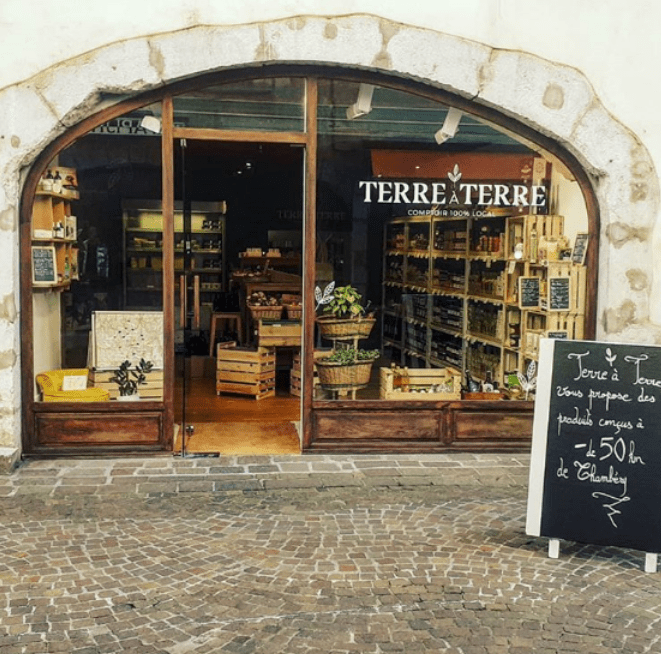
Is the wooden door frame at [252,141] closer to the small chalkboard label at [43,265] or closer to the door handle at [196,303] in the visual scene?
the small chalkboard label at [43,265]

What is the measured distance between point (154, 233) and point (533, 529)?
4041mm

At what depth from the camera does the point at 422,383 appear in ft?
26.9

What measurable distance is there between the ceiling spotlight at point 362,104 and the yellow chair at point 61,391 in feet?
10.5

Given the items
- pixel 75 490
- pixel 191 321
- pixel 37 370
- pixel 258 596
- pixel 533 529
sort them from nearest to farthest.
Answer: pixel 258 596, pixel 533 529, pixel 75 490, pixel 37 370, pixel 191 321

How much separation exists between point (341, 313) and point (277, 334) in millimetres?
2937

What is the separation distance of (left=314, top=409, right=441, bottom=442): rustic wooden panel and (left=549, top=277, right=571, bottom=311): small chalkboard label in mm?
1473

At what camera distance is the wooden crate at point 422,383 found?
8078 millimetres

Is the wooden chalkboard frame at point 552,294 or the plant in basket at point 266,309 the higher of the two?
the wooden chalkboard frame at point 552,294

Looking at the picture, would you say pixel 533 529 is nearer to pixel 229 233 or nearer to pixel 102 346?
pixel 102 346

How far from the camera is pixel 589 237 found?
26.3 ft

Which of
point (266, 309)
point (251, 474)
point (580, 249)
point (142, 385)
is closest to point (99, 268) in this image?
point (142, 385)

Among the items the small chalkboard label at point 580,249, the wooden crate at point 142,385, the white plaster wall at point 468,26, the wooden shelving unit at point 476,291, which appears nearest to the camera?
the white plaster wall at point 468,26

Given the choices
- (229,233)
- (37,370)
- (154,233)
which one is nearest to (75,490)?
(37,370)

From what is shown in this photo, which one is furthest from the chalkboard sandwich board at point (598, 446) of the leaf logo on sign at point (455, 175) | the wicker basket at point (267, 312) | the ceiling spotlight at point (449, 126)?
the wicker basket at point (267, 312)
